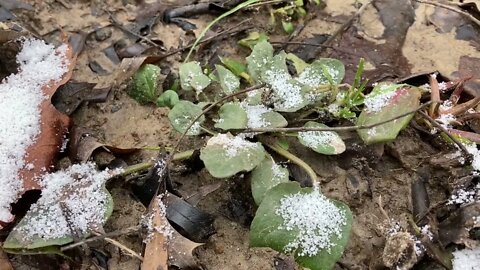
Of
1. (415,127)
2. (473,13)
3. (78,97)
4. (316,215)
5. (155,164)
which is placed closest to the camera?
(316,215)

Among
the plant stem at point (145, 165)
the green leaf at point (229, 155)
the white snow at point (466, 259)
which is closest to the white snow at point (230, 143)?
the green leaf at point (229, 155)

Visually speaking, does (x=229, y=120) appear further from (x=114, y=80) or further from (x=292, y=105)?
(x=114, y=80)

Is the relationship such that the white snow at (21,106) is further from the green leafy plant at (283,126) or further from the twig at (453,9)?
the twig at (453,9)

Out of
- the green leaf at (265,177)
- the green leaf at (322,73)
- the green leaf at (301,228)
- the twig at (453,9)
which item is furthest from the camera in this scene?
the twig at (453,9)

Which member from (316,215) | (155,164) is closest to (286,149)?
(316,215)

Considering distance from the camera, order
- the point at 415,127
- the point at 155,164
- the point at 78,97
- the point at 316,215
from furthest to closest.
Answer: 1. the point at 78,97
2. the point at 415,127
3. the point at 155,164
4. the point at 316,215

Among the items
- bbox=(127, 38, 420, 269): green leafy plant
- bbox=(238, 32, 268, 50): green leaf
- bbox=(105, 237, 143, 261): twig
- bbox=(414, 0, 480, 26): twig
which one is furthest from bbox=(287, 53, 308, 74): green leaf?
bbox=(105, 237, 143, 261): twig

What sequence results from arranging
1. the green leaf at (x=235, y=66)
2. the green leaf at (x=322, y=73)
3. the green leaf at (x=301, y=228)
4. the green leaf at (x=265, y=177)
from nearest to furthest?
1. the green leaf at (x=301, y=228)
2. the green leaf at (x=265, y=177)
3. the green leaf at (x=322, y=73)
4. the green leaf at (x=235, y=66)

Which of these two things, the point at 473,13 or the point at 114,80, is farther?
the point at 473,13
